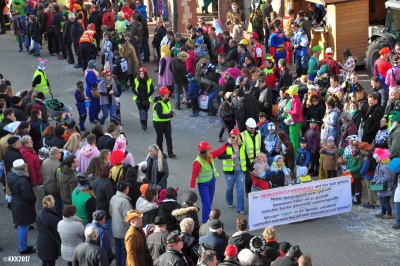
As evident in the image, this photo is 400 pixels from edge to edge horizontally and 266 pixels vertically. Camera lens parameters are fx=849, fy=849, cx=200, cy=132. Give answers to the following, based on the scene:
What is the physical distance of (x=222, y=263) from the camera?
35.7ft

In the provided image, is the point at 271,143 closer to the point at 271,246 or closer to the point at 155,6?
the point at 271,246

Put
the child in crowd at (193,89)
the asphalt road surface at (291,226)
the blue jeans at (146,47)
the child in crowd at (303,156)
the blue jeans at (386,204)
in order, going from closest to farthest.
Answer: the asphalt road surface at (291,226) → the blue jeans at (386,204) → the child in crowd at (303,156) → the child in crowd at (193,89) → the blue jeans at (146,47)

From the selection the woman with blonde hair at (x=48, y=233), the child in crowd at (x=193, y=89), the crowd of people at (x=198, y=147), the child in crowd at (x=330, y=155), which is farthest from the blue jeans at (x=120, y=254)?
the child in crowd at (x=193, y=89)

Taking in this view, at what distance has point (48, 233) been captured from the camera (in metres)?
12.9

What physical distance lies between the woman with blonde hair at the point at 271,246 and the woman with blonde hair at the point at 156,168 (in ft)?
11.1

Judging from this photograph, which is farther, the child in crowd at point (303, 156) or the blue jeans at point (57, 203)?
the child in crowd at point (303, 156)

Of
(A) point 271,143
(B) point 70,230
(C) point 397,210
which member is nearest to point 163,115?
(A) point 271,143

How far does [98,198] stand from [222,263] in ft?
10.9

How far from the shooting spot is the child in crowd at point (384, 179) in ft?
48.5

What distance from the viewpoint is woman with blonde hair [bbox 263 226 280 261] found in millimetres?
11695

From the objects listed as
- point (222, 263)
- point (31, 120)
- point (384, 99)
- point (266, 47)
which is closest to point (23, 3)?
point (266, 47)

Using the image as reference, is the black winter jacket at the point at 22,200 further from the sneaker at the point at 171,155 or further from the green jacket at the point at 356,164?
the green jacket at the point at 356,164

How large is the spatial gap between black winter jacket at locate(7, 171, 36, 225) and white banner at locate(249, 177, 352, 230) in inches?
145

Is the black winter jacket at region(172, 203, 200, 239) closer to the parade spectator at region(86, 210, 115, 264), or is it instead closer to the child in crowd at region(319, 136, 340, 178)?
the parade spectator at region(86, 210, 115, 264)
